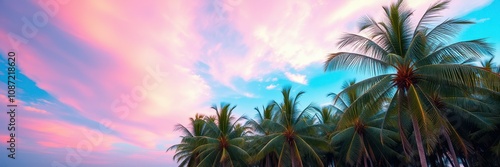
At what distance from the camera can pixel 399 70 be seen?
14.5 metres

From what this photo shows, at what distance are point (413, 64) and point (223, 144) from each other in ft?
63.8

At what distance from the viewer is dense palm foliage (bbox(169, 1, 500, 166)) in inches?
548

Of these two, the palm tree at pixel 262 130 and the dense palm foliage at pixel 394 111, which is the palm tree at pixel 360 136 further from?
the palm tree at pixel 262 130

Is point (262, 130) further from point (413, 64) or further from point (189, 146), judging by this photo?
point (413, 64)

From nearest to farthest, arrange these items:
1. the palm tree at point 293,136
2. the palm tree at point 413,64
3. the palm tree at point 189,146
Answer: the palm tree at point 413,64, the palm tree at point 293,136, the palm tree at point 189,146

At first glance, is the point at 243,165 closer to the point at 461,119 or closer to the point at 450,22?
the point at 461,119

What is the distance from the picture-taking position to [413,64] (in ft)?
47.4

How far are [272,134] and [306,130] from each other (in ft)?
10.6

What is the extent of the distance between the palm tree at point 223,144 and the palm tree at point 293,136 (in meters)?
3.65

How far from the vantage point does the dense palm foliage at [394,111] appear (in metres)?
13.9

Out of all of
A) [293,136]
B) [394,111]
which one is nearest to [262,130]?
[293,136]

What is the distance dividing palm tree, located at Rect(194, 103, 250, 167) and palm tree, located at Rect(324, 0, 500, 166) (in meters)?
15.2

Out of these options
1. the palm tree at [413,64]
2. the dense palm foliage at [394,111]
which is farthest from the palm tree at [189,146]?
the palm tree at [413,64]

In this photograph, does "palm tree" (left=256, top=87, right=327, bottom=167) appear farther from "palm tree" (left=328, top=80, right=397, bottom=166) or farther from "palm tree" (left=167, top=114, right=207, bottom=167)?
"palm tree" (left=167, top=114, right=207, bottom=167)
